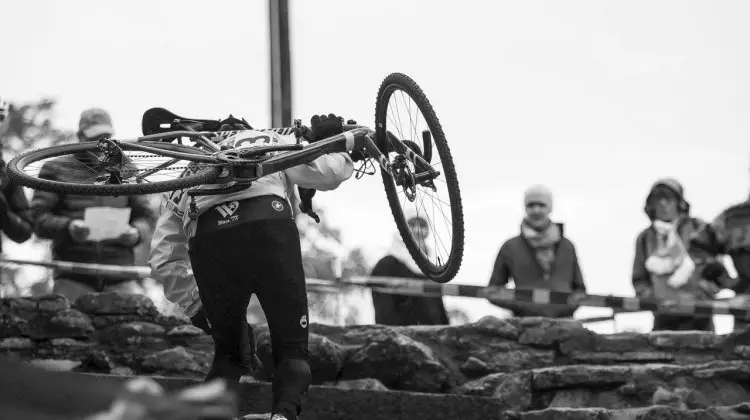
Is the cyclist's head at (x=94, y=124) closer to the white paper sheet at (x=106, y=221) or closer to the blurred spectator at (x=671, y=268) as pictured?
the white paper sheet at (x=106, y=221)

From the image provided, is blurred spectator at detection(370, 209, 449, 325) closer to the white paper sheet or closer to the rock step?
the white paper sheet

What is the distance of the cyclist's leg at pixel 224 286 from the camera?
20.2 ft

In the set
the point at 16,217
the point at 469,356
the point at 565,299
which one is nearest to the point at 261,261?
the point at 469,356

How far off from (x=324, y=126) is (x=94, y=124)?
336 centimetres

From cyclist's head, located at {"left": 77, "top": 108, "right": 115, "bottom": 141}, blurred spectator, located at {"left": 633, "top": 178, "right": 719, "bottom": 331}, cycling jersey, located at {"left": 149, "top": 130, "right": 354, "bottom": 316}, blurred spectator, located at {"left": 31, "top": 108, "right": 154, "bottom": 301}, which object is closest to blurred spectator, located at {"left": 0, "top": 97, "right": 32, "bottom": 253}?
blurred spectator, located at {"left": 31, "top": 108, "right": 154, "bottom": 301}

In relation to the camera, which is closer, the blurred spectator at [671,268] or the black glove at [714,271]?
the blurred spectator at [671,268]

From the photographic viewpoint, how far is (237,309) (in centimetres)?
626

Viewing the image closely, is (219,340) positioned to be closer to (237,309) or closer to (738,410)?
(237,309)

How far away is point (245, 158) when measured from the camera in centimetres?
601

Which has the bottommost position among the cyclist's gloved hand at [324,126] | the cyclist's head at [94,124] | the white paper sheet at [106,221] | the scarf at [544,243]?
the scarf at [544,243]

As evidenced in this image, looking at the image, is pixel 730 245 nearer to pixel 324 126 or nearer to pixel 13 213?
pixel 324 126

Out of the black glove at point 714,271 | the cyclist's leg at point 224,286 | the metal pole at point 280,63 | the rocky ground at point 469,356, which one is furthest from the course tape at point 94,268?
the black glove at point 714,271

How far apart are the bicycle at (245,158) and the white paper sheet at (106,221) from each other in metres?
2.67

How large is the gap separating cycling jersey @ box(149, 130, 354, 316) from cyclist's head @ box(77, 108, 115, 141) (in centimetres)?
267
